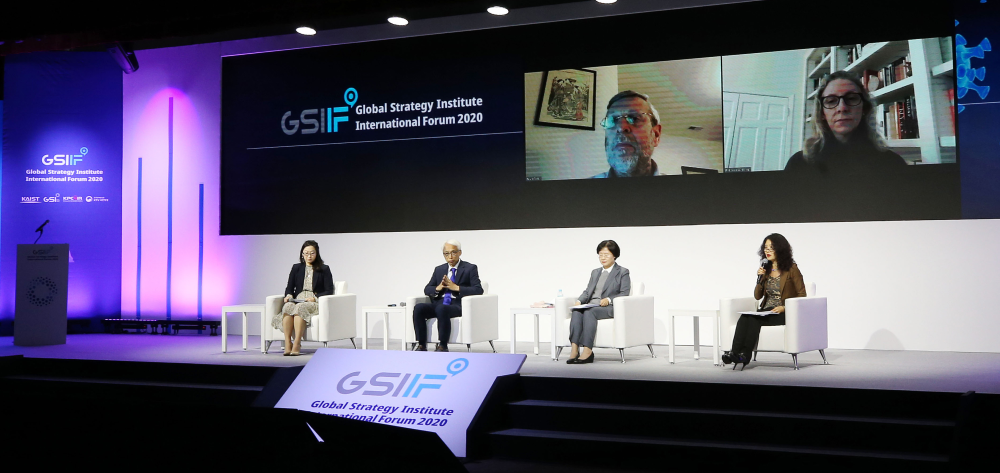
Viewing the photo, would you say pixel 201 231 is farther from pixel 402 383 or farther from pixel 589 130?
pixel 402 383

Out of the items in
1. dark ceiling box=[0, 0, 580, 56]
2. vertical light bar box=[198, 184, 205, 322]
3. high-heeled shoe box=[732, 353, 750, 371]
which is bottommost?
high-heeled shoe box=[732, 353, 750, 371]

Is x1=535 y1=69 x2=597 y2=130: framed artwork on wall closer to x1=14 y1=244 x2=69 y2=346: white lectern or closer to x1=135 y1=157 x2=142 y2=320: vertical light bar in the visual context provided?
x1=135 y1=157 x2=142 y2=320: vertical light bar

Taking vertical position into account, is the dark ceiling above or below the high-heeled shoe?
above

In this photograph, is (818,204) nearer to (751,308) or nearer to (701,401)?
(751,308)

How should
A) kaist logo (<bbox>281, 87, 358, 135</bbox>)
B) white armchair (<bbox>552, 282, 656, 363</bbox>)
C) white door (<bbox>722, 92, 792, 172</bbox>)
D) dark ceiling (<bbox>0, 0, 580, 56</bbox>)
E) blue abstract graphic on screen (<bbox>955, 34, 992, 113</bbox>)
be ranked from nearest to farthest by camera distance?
dark ceiling (<bbox>0, 0, 580, 56</bbox>) < white armchair (<bbox>552, 282, 656, 363</bbox>) < blue abstract graphic on screen (<bbox>955, 34, 992, 113</bbox>) < white door (<bbox>722, 92, 792, 172</bbox>) < kaist logo (<bbox>281, 87, 358, 135</bbox>)

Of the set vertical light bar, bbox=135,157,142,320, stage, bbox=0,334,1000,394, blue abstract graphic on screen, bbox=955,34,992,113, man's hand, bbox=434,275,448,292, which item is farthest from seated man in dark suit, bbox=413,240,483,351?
blue abstract graphic on screen, bbox=955,34,992,113

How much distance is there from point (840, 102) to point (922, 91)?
0.61 meters

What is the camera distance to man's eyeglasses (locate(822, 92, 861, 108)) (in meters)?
6.93

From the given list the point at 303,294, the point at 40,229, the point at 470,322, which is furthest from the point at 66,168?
the point at 470,322

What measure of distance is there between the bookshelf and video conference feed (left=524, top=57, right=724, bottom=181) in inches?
50.1

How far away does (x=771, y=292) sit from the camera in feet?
20.1

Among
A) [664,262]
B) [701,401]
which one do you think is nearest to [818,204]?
[664,262]

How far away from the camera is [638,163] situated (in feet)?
24.8

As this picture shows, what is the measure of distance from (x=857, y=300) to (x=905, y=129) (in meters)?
1.45
